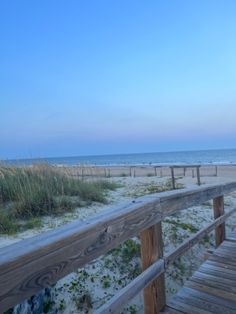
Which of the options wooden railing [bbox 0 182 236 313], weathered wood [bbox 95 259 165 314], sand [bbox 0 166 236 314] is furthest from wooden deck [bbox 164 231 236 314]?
sand [bbox 0 166 236 314]

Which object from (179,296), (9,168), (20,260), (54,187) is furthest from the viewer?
(9,168)

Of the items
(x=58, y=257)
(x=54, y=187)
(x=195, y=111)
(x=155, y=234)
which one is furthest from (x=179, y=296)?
(x=195, y=111)

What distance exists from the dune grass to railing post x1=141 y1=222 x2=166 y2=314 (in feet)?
9.71

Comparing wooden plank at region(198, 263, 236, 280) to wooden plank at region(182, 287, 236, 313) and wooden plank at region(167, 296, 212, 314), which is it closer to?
wooden plank at region(182, 287, 236, 313)

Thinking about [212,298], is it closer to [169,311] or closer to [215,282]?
[215,282]

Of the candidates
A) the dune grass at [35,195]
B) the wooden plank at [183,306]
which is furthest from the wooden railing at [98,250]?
the dune grass at [35,195]

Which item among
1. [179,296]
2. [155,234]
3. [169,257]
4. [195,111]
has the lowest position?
[179,296]

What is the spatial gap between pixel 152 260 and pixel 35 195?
4.04 m

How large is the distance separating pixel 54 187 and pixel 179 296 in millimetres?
4614

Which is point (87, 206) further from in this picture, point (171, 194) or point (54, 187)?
point (171, 194)

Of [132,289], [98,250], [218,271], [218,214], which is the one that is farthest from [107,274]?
[98,250]

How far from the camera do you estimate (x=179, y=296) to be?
254 cm

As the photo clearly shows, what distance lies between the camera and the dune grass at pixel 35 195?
5176 mm

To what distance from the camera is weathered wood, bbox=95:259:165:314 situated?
1.61 m
